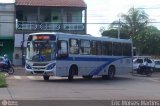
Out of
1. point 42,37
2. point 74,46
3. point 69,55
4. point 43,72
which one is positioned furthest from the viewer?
point 74,46

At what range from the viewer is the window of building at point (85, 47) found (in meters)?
31.5

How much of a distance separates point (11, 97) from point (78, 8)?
148 ft

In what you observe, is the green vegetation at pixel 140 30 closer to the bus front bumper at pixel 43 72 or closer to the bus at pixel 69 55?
the bus at pixel 69 55

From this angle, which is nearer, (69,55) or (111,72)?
(69,55)

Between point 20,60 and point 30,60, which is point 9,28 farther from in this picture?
point 30,60

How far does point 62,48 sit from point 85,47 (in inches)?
103

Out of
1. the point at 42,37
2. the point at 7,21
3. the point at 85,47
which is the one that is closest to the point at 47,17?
the point at 7,21

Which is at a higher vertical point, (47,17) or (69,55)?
(47,17)

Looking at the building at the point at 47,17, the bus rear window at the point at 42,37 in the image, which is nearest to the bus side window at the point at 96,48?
the bus rear window at the point at 42,37

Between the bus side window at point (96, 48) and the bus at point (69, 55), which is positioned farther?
the bus side window at point (96, 48)

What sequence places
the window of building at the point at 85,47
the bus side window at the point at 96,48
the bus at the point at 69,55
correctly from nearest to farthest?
the bus at the point at 69,55 → the window of building at the point at 85,47 → the bus side window at the point at 96,48

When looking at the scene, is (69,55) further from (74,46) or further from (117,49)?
(117,49)

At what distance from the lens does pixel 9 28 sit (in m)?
61.2

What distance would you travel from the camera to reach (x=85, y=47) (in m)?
31.9
